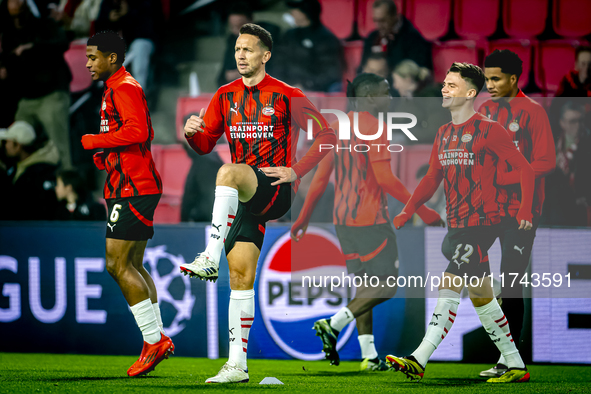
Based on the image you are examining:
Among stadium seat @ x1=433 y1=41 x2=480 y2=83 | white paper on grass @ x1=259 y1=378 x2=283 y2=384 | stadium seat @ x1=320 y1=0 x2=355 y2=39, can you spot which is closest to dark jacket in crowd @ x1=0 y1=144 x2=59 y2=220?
white paper on grass @ x1=259 y1=378 x2=283 y2=384

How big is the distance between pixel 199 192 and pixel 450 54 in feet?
8.75

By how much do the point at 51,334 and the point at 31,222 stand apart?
91cm

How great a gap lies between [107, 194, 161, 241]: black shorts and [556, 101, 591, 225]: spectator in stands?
3124 millimetres

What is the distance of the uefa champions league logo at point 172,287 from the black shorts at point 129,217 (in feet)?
3.74

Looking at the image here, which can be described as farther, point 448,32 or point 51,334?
point 448,32

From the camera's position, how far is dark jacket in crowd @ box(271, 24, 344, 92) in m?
5.94

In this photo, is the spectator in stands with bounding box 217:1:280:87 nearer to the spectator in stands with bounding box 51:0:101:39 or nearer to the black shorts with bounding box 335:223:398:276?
the spectator in stands with bounding box 51:0:101:39

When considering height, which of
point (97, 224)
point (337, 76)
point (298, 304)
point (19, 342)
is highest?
point (337, 76)

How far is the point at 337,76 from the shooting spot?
238 inches

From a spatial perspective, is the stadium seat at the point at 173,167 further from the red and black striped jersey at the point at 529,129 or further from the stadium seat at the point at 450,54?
the red and black striped jersey at the point at 529,129

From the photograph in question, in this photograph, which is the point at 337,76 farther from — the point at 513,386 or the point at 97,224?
the point at 513,386

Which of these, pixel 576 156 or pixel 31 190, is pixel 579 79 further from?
pixel 31 190

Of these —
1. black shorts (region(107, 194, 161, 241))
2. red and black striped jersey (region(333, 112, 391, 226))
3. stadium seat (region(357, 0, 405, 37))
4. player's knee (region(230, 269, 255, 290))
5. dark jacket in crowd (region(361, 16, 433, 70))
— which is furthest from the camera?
stadium seat (region(357, 0, 405, 37))

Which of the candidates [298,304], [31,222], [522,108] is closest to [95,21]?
[31,222]
